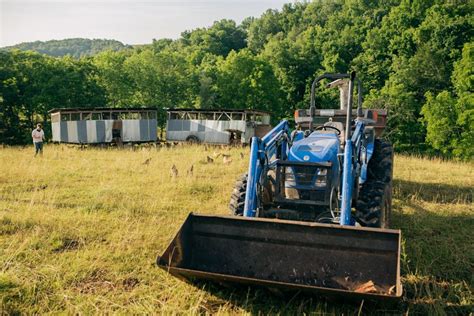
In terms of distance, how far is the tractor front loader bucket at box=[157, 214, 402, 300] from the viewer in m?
3.88

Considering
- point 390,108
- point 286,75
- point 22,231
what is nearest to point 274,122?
point 286,75

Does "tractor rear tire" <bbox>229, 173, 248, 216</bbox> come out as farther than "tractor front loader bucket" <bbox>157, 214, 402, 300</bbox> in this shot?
Yes

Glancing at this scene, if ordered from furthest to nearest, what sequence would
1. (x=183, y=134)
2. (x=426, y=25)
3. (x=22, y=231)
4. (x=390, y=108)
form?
1. (x=426, y=25)
2. (x=390, y=108)
3. (x=183, y=134)
4. (x=22, y=231)

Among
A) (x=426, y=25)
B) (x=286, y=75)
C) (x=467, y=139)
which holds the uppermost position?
(x=426, y=25)

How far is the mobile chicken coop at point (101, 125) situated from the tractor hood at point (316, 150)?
26571 millimetres

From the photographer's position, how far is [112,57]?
48.4 metres

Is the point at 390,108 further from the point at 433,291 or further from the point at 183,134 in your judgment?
the point at 433,291

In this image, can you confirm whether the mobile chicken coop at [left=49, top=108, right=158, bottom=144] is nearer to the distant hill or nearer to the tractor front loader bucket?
the tractor front loader bucket

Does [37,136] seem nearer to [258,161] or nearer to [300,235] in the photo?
[258,161]

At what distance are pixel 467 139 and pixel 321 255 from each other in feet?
112

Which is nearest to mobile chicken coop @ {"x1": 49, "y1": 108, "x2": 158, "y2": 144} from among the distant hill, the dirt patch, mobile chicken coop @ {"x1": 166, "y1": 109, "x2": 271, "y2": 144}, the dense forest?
mobile chicken coop @ {"x1": 166, "y1": 109, "x2": 271, "y2": 144}

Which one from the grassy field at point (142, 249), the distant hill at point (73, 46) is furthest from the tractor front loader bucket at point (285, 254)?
the distant hill at point (73, 46)

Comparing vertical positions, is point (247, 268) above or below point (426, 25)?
below

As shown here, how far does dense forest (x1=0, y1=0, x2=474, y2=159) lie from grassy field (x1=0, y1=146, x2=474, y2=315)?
1137 inches
